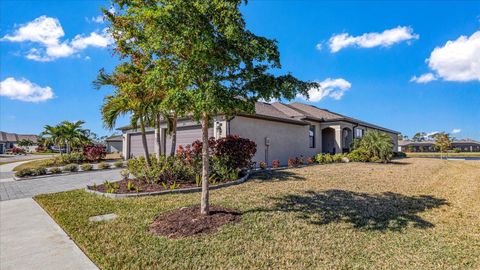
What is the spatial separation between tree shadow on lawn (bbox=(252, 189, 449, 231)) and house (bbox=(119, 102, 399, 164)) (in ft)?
18.4

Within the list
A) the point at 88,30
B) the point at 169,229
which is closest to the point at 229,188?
the point at 169,229

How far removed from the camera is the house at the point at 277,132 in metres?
14.7

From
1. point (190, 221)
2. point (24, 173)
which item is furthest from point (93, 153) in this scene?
point (190, 221)

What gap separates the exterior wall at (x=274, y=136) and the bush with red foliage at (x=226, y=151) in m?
2.76

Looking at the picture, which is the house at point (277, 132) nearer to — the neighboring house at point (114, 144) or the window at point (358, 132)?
the window at point (358, 132)

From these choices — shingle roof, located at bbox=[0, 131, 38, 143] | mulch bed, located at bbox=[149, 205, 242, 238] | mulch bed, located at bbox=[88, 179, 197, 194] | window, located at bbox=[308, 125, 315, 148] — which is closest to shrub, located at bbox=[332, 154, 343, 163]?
window, located at bbox=[308, 125, 315, 148]

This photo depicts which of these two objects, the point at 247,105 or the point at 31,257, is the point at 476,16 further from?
the point at 31,257

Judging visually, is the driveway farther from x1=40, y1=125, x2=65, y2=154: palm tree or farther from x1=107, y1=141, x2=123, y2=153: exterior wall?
x1=107, y1=141, x2=123, y2=153: exterior wall

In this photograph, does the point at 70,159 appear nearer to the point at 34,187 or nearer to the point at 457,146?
the point at 34,187

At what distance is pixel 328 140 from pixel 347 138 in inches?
84.3

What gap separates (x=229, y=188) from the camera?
29.8 ft

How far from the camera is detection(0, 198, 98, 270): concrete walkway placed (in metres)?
4.09

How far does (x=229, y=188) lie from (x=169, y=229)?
155 inches

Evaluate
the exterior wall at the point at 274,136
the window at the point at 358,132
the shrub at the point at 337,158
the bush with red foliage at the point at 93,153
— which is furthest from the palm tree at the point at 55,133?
the window at the point at 358,132
